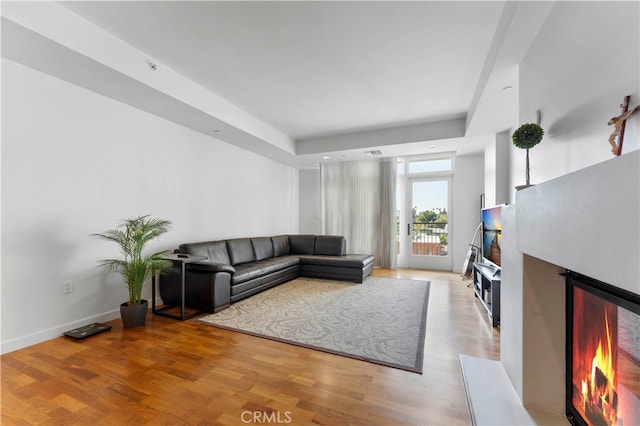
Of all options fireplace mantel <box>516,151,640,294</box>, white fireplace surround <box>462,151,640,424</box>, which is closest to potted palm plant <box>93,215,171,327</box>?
white fireplace surround <box>462,151,640,424</box>

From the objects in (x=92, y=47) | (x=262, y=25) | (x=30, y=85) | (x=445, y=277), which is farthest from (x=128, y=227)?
(x=445, y=277)

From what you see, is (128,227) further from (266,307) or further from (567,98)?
(567,98)

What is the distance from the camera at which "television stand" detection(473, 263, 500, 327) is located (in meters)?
2.80

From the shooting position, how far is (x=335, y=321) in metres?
3.00

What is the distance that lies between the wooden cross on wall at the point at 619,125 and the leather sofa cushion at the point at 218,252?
4.09m

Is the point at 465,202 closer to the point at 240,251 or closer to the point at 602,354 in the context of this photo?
the point at 240,251

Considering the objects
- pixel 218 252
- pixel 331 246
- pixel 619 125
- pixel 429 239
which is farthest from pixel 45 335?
pixel 429 239

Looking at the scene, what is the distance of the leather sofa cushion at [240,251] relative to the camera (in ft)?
14.5

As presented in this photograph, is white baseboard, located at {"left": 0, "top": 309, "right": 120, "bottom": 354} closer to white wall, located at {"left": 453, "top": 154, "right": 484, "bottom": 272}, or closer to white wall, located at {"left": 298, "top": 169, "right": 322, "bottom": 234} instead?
white wall, located at {"left": 298, "top": 169, "right": 322, "bottom": 234}

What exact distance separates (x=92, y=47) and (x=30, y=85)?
2.59ft

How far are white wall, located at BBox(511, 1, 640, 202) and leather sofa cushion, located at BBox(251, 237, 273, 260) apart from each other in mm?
4200

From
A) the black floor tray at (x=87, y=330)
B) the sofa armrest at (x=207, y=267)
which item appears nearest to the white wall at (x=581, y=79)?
the sofa armrest at (x=207, y=267)

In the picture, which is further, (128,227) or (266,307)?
(266,307)

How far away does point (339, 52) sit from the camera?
2.69 metres
